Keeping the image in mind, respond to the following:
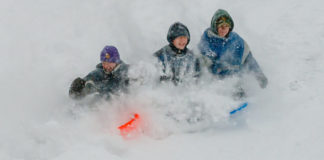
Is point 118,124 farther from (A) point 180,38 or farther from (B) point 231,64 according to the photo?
(B) point 231,64

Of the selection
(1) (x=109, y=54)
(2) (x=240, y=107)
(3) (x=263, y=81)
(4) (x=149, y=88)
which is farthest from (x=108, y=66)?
(3) (x=263, y=81)

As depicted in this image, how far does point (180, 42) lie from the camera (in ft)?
14.1

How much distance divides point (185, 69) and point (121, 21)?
2038mm

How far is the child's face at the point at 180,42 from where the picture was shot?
429 cm

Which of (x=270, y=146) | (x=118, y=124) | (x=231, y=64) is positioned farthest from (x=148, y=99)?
(x=270, y=146)

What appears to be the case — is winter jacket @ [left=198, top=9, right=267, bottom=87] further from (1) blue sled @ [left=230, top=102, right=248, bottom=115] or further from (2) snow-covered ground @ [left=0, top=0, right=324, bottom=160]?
(1) blue sled @ [left=230, top=102, right=248, bottom=115]

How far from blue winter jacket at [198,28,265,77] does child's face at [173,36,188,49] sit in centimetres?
44

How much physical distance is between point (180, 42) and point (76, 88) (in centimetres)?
148

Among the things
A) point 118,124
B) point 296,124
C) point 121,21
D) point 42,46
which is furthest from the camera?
point 121,21

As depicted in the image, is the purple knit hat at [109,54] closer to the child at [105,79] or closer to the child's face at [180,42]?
the child at [105,79]

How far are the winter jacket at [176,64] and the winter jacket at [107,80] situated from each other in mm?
515

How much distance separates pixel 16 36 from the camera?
17.8 feet

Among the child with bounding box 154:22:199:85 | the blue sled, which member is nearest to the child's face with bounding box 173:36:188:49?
the child with bounding box 154:22:199:85

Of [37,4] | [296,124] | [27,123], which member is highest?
[37,4]
